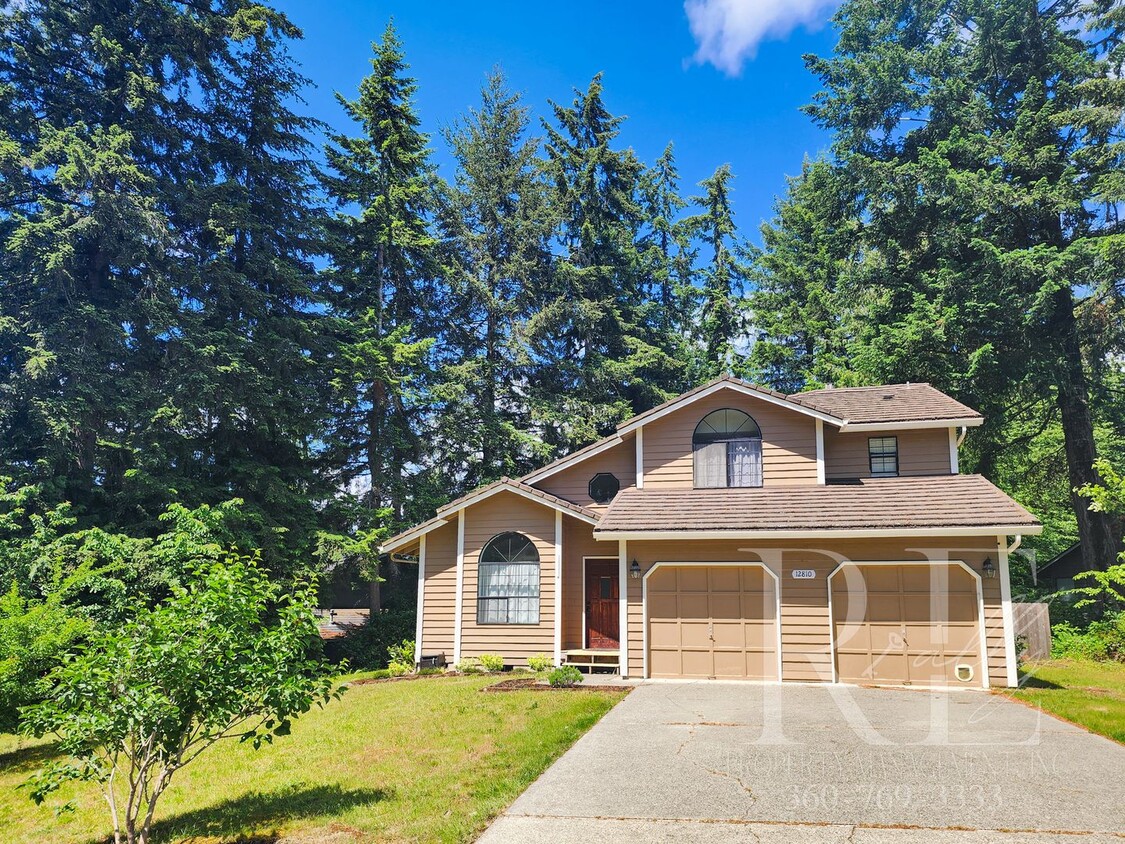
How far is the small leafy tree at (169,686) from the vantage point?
506cm

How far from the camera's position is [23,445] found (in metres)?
17.5

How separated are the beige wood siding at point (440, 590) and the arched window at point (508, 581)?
715 mm

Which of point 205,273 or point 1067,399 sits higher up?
point 205,273

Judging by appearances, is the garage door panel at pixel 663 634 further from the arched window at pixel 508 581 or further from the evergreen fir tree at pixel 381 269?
the evergreen fir tree at pixel 381 269

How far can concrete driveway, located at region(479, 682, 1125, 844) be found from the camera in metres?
5.52

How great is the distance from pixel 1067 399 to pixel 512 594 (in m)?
17.7

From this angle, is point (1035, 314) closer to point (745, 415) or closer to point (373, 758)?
point (745, 415)

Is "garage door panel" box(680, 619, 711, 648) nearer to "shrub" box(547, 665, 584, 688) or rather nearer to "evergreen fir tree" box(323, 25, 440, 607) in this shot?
"shrub" box(547, 665, 584, 688)

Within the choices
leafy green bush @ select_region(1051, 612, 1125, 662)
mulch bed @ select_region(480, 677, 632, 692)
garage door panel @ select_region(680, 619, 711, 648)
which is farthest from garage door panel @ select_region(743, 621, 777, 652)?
leafy green bush @ select_region(1051, 612, 1125, 662)

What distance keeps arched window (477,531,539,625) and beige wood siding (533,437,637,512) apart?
7.33ft

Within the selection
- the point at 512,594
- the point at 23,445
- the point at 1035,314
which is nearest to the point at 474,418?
the point at 512,594

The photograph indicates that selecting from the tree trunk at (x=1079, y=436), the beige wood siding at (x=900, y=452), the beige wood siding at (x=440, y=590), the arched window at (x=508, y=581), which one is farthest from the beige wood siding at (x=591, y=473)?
the tree trunk at (x=1079, y=436)

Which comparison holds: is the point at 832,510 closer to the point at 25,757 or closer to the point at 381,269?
the point at 25,757

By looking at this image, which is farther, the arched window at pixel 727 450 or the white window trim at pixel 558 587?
the arched window at pixel 727 450
